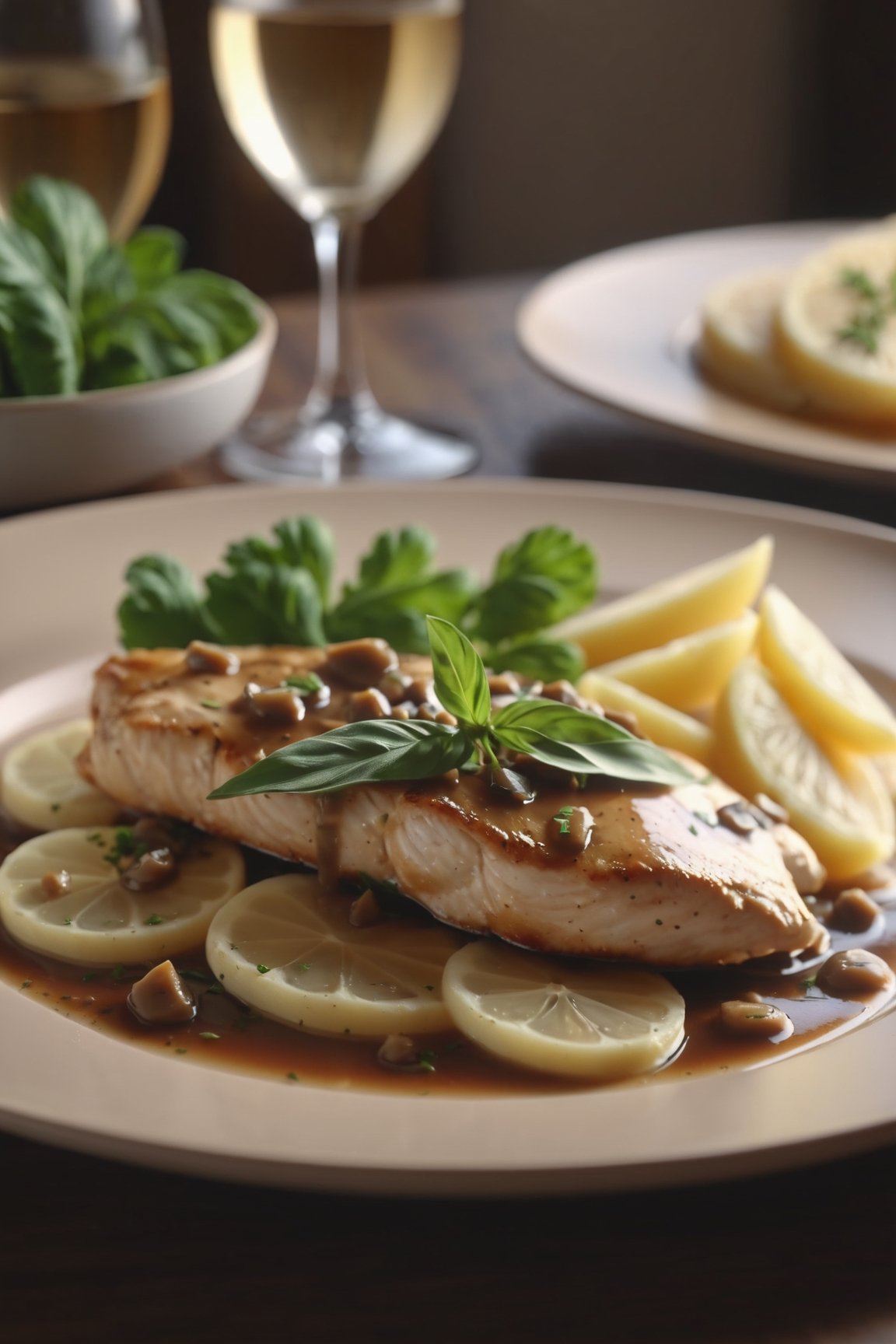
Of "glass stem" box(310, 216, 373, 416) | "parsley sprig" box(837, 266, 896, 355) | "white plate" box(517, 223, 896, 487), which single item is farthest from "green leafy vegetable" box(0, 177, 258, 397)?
Result: "parsley sprig" box(837, 266, 896, 355)

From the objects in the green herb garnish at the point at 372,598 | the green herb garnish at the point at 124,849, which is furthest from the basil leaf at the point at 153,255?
the green herb garnish at the point at 124,849

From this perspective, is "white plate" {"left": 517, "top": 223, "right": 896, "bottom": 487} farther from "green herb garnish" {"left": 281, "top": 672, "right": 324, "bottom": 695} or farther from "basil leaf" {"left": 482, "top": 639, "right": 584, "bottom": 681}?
"green herb garnish" {"left": 281, "top": 672, "right": 324, "bottom": 695}

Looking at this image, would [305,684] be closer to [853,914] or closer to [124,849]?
[124,849]

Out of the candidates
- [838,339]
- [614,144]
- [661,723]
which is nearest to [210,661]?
[661,723]

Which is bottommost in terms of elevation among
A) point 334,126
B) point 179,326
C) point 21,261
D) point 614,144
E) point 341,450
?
point 614,144

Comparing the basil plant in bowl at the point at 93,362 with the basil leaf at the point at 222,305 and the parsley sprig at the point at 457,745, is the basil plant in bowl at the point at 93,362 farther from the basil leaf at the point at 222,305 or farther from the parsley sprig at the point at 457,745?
the parsley sprig at the point at 457,745

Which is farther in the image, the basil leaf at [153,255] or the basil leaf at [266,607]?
the basil leaf at [153,255]
